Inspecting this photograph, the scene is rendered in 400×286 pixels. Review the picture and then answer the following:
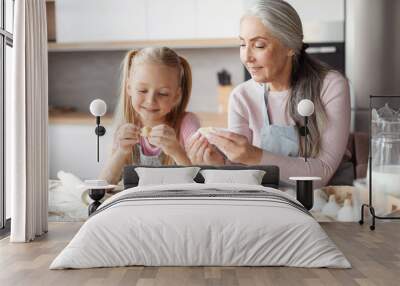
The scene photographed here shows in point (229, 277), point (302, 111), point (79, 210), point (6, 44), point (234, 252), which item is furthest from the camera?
point (79, 210)

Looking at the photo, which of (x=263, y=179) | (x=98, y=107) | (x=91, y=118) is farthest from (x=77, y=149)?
(x=263, y=179)

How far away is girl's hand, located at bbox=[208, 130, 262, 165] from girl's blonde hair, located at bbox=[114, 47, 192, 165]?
437 mm

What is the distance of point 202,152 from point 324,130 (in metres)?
1.34

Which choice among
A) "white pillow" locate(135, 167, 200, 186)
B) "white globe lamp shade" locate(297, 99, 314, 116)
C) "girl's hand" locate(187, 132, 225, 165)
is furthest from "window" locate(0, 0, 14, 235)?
"white globe lamp shade" locate(297, 99, 314, 116)

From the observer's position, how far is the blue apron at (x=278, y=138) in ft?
22.0

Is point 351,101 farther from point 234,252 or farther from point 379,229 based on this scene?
point 234,252

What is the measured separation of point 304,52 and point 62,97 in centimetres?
274

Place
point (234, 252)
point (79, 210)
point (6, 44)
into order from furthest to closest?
point (79, 210)
point (6, 44)
point (234, 252)

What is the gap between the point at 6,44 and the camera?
614 cm

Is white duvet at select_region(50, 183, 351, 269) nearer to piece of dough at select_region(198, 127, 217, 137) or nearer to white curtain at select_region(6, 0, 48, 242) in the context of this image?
white curtain at select_region(6, 0, 48, 242)

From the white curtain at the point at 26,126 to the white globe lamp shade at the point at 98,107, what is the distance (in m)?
0.94

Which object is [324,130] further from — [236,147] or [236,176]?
[236,176]

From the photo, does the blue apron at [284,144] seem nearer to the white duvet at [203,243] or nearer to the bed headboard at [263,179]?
the bed headboard at [263,179]

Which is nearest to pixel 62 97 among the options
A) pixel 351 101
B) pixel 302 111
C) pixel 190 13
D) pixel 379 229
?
pixel 190 13
